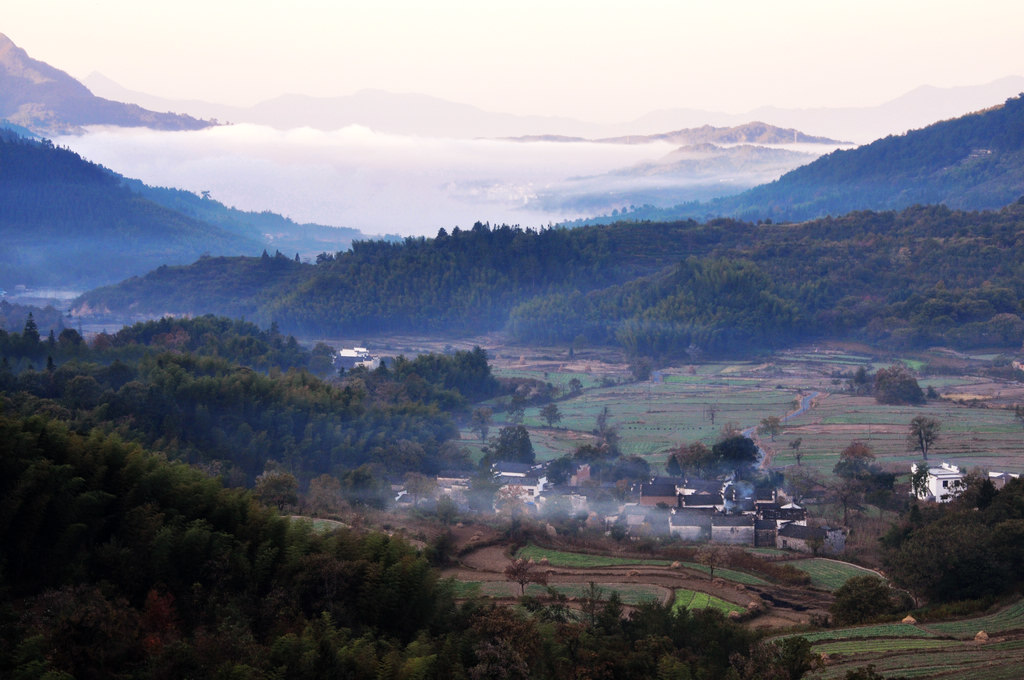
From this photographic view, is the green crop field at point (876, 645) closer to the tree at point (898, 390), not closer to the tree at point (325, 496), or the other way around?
the tree at point (325, 496)

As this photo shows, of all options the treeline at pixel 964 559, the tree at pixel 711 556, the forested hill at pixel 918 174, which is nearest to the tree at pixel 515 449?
the tree at pixel 711 556

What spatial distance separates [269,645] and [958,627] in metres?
9.68

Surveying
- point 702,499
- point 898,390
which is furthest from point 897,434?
point 702,499

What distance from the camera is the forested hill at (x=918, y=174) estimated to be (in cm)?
8731

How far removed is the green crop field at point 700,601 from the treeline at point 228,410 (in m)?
9.49

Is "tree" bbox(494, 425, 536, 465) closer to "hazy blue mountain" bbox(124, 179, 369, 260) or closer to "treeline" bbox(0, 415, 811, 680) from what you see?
"treeline" bbox(0, 415, 811, 680)

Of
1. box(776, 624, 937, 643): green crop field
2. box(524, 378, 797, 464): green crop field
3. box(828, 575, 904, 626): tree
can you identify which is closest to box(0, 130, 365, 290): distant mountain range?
box(524, 378, 797, 464): green crop field

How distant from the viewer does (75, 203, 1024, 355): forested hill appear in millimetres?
54625

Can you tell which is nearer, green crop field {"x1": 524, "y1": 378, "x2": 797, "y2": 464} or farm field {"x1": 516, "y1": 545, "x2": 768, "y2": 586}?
farm field {"x1": 516, "y1": 545, "x2": 768, "y2": 586}

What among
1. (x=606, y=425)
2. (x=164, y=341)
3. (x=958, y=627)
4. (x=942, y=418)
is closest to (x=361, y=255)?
(x=164, y=341)

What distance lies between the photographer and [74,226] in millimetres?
83812

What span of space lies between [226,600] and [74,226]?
81.0 m

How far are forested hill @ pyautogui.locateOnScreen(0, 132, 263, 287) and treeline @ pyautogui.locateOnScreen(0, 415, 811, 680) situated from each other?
68717 millimetres

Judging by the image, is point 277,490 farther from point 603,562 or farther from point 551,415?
point 551,415
